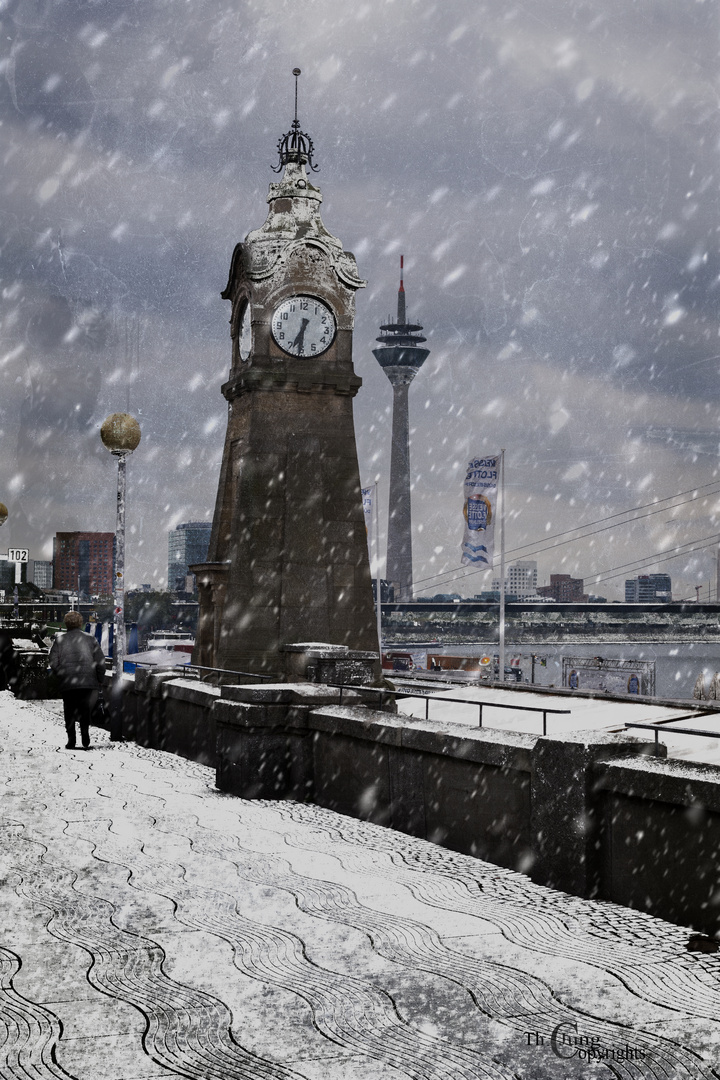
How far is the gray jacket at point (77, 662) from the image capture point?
14.2 metres

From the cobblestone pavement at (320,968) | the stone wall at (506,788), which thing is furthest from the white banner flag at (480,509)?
the cobblestone pavement at (320,968)

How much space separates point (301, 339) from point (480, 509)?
17674 millimetres

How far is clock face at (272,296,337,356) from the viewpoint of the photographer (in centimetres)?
2088

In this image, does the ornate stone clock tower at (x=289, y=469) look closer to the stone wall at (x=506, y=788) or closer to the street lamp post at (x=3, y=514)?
the stone wall at (x=506, y=788)

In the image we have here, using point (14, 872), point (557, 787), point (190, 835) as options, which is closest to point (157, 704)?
point (190, 835)

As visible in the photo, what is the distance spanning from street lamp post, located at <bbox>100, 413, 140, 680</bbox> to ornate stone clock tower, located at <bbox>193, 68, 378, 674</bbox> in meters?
3.39

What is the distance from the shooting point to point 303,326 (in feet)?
68.8

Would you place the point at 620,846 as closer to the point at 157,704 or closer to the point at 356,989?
the point at 356,989

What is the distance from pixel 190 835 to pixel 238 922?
8.98ft

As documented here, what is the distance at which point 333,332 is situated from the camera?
21.1 m

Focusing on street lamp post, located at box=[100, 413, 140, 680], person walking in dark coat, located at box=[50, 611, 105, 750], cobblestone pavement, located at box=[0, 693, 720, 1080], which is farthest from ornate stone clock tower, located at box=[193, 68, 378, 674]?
cobblestone pavement, located at box=[0, 693, 720, 1080]

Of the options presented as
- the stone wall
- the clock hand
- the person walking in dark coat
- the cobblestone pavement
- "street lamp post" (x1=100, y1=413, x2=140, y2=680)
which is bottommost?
the cobblestone pavement

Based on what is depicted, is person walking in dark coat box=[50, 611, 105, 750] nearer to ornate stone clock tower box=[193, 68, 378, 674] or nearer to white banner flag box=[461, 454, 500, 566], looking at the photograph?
ornate stone clock tower box=[193, 68, 378, 674]

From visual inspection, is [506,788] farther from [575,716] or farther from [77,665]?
[77,665]
